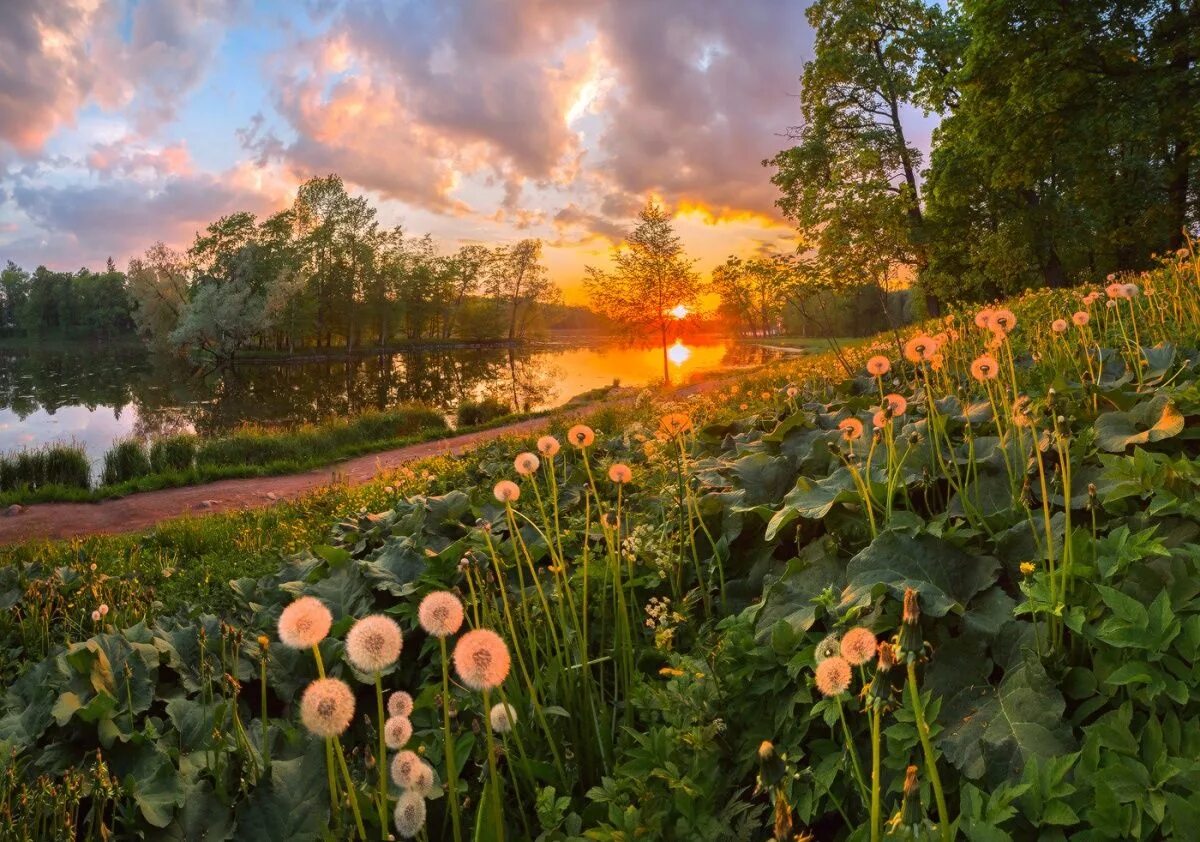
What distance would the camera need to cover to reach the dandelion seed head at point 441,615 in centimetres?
132

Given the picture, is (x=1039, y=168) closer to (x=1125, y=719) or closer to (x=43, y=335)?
(x=1125, y=719)

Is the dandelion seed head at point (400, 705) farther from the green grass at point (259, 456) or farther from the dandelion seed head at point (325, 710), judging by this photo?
the green grass at point (259, 456)

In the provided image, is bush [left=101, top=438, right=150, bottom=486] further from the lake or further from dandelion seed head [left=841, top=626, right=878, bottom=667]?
dandelion seed head [left=841, top=626, right=878, bottom=667]

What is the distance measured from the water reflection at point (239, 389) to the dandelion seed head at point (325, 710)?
24.7 metres

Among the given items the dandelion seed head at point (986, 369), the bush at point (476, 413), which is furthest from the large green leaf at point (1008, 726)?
the bush at point (476, 413)

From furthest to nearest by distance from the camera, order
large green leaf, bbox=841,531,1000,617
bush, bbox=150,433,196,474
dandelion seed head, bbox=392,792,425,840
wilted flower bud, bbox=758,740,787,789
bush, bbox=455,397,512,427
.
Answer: bush, bbox=455,397,512,427
bush, bbox=150,433,196,474
large green leaf, bbox=841,531,1000,617
dandelion seed head, bbox=392,792,425,840
wilted flower bud, bbox=758,740,787,789

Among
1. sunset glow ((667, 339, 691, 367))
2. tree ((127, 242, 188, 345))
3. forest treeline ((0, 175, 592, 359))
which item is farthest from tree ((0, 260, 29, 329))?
sunset glow ((667, 339, 691, 367))

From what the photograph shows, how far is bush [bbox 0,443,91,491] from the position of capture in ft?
49.9

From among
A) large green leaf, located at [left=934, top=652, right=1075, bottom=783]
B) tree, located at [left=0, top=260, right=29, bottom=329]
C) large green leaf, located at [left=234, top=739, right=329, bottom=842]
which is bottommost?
large green leaf, located at [left=234, top=739, right=329, bottom=842]

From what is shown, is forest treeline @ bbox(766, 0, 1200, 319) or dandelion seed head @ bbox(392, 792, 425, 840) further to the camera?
forest treeline @ bbox(766, 0, 1200, 319)

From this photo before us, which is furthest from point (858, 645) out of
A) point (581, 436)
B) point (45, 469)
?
point (45, 469)

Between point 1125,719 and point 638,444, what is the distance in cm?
393

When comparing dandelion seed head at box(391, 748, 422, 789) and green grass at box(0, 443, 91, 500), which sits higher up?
dandelion seed head at box(391, 748, 422, 789)

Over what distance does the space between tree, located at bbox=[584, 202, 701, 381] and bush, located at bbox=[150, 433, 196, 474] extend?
22965mm
